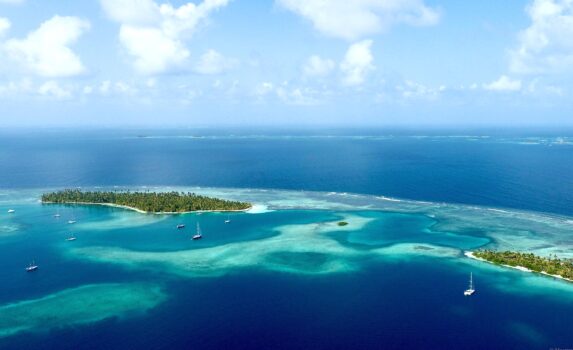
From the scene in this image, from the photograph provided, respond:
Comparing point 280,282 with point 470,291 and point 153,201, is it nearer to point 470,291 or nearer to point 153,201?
point 470,291

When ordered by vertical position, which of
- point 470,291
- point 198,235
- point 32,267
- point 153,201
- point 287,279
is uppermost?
point 153,201

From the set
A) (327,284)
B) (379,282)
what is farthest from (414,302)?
(327,284)

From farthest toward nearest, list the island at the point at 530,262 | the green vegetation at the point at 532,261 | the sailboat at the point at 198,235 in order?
the sailboat at the point at 198,235 → the green vegetation at the point at 532,261 → the island at the point at 530,262

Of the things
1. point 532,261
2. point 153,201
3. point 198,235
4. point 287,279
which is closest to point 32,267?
point 198,235

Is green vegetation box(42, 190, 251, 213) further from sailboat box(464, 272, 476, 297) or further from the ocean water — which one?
sailboat box(464, 272, 476, 297)

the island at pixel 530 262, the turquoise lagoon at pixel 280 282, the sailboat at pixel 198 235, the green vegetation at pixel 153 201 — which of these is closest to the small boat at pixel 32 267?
the turquoise lagoon at pixel 280 282

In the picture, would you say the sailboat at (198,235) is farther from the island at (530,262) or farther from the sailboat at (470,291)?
the sailboat at (470,291)
